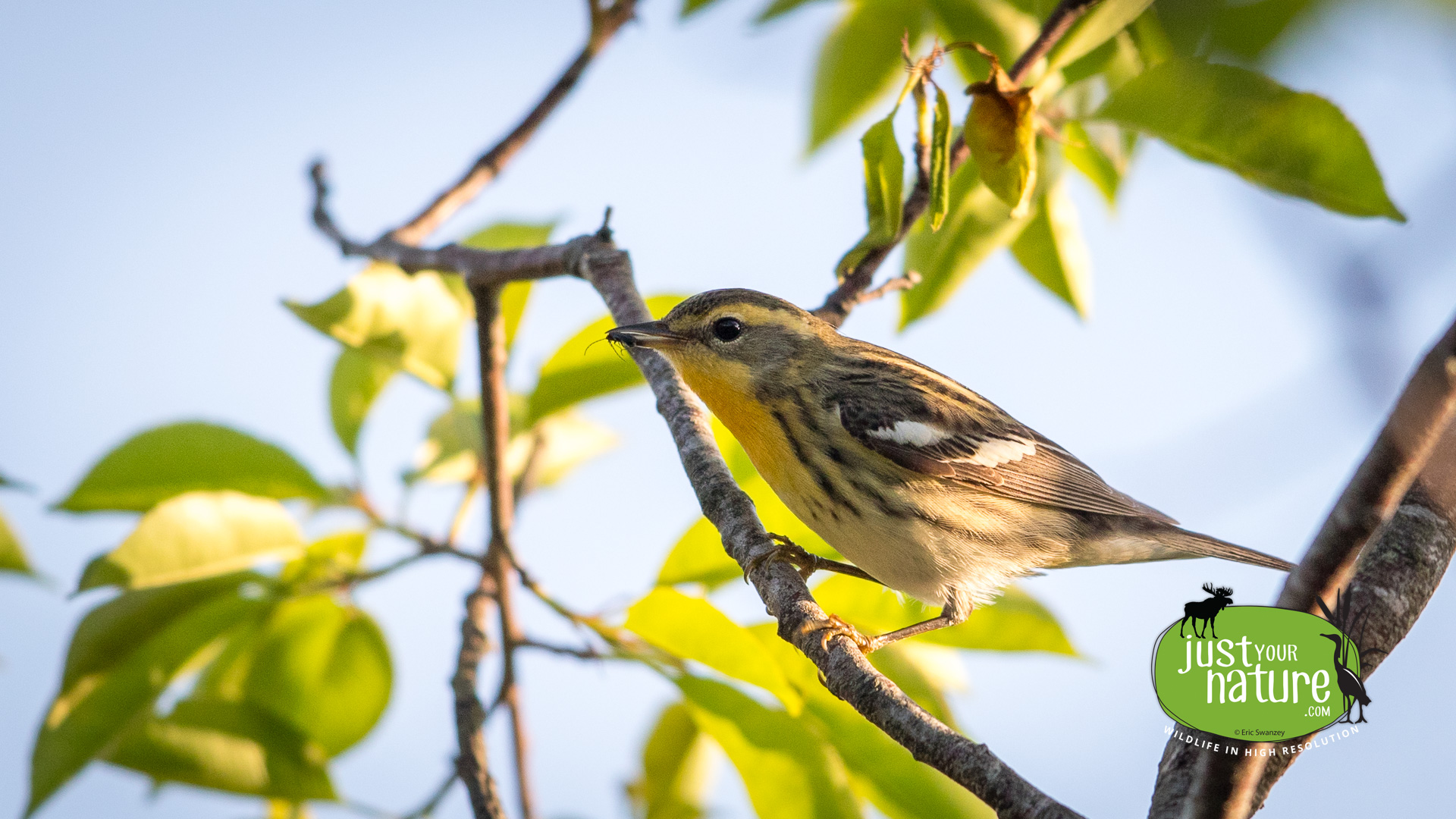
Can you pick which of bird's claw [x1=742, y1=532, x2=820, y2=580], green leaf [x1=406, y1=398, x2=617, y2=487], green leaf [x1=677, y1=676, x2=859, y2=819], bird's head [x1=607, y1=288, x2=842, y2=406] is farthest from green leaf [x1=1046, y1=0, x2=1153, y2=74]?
green leaf [x1=406, y1=398, x2=617, y2=487]

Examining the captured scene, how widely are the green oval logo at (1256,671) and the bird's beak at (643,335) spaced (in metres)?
1.22

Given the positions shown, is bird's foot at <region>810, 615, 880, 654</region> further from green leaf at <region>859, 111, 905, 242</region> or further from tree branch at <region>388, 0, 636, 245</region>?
tree branch at <region>388, 0, 636, 245</region>

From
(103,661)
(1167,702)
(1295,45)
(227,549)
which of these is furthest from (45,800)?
(1295,45)

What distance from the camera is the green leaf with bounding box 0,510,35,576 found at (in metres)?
2.35

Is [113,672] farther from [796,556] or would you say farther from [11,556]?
[796,556]

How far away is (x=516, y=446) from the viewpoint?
318 centimetres

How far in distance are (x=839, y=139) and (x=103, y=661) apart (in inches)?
85.8

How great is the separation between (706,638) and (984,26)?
58.2 inches

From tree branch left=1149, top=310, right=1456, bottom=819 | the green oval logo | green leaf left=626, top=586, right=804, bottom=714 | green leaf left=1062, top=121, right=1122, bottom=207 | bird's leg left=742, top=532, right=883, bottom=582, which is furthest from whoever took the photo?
green leaf left=1062, top=121, right=1122, bottom=207

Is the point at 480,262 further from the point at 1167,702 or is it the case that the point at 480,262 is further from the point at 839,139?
the point at 1167,702

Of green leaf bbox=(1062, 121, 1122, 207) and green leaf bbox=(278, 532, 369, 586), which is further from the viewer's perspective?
green leaf bbox=(278, 532, 369, 586)

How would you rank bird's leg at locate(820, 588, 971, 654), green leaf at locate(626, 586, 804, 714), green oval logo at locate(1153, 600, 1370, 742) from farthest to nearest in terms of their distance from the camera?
bird's leg at locate(820, 588, 971, 654)
green leaf at locate(626, 586, 804, 714)
green oval logo at locate(1153, 600, 1370, 742)

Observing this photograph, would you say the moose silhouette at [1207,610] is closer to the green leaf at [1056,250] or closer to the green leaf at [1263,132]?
the green leaf at [1263,132]

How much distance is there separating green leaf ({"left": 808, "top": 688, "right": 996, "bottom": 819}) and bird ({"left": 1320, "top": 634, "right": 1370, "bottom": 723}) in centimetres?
64
